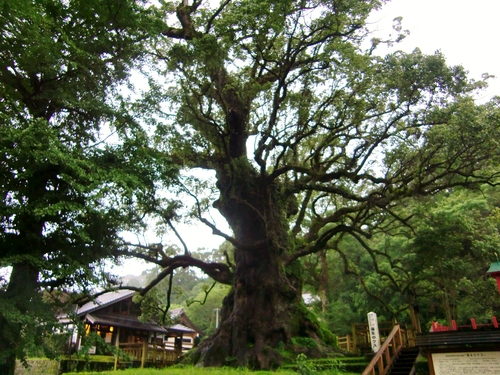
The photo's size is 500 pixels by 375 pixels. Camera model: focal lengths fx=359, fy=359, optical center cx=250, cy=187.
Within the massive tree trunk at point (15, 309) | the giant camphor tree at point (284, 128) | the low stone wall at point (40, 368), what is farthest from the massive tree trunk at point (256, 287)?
the massive tree trunk at point (15, 309)

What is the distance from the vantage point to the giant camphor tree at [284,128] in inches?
397

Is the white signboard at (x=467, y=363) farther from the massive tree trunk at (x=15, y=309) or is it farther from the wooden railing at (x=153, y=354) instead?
the wooden railing at (x=153, y=354)

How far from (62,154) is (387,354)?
9647mm

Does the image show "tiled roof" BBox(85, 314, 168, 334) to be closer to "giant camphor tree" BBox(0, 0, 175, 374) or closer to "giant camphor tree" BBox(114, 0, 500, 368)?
"giant camphor tree" BBox(114, 0, 500, 368)

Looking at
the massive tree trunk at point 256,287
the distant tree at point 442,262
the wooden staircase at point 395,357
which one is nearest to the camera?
the wooden staircase at point 395,357

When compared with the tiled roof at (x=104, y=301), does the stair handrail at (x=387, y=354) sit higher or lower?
lower

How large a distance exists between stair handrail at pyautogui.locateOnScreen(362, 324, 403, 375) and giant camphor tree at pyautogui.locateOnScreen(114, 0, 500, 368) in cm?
319

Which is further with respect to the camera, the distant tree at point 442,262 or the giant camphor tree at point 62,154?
the distant tree at point 442,262

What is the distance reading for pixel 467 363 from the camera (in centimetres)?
757

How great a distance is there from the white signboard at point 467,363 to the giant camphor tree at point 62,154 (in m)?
7.76

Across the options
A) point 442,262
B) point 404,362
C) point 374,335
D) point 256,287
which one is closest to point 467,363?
point 404,362

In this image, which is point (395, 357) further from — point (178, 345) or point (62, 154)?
point (178, 345)

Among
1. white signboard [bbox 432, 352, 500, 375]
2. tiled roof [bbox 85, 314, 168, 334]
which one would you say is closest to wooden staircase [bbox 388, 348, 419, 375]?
white signboard [bbox 432, 352, 500, 375]

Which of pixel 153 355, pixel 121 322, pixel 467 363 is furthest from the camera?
pixel 121 322
